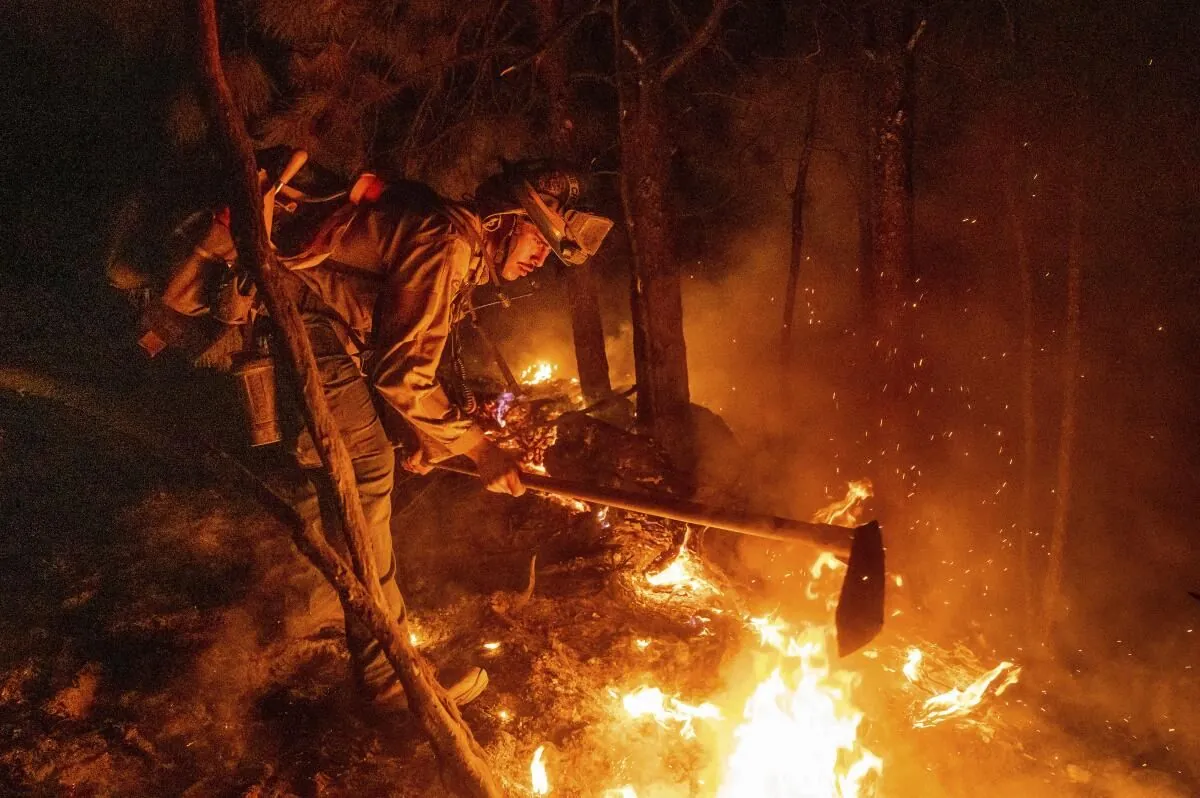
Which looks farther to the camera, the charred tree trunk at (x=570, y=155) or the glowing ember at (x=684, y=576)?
the charred tree trunk at (x=570, y=155)

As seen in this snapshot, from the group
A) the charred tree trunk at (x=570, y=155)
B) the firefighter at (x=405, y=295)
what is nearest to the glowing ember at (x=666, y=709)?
the firefighter at (x=405, y=295)

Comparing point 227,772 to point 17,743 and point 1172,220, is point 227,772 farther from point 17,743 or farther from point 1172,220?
point 1172,220

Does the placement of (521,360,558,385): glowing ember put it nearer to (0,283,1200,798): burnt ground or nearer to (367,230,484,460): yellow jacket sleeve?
(0,283,1200,798): burnt ground

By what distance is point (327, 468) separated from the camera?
101 inches

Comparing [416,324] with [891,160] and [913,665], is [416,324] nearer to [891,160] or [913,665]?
[913,665]

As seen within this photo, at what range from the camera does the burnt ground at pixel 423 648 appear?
325cm

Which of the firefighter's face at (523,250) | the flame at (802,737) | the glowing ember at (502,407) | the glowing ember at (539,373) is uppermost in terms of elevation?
the firefighter's face at (523,250)

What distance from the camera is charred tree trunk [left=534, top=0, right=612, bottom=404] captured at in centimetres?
629

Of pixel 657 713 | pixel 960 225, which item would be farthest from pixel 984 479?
pixel 657 713

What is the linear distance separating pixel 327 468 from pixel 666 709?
208 cm

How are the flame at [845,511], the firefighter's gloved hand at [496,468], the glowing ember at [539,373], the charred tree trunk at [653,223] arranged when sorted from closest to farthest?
the firefighter's gloved hand at [496,468]
the flame at [845,511]
the charred tree trunk at [653,223]
the glowing ember at [539,373]

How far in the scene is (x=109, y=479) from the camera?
5820 millimetres

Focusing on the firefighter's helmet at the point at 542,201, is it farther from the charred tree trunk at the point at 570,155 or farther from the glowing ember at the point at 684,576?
the charred tree trunk at the point at 570,155

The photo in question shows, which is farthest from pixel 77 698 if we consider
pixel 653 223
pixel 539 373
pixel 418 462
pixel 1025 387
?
pixel 1025 387
